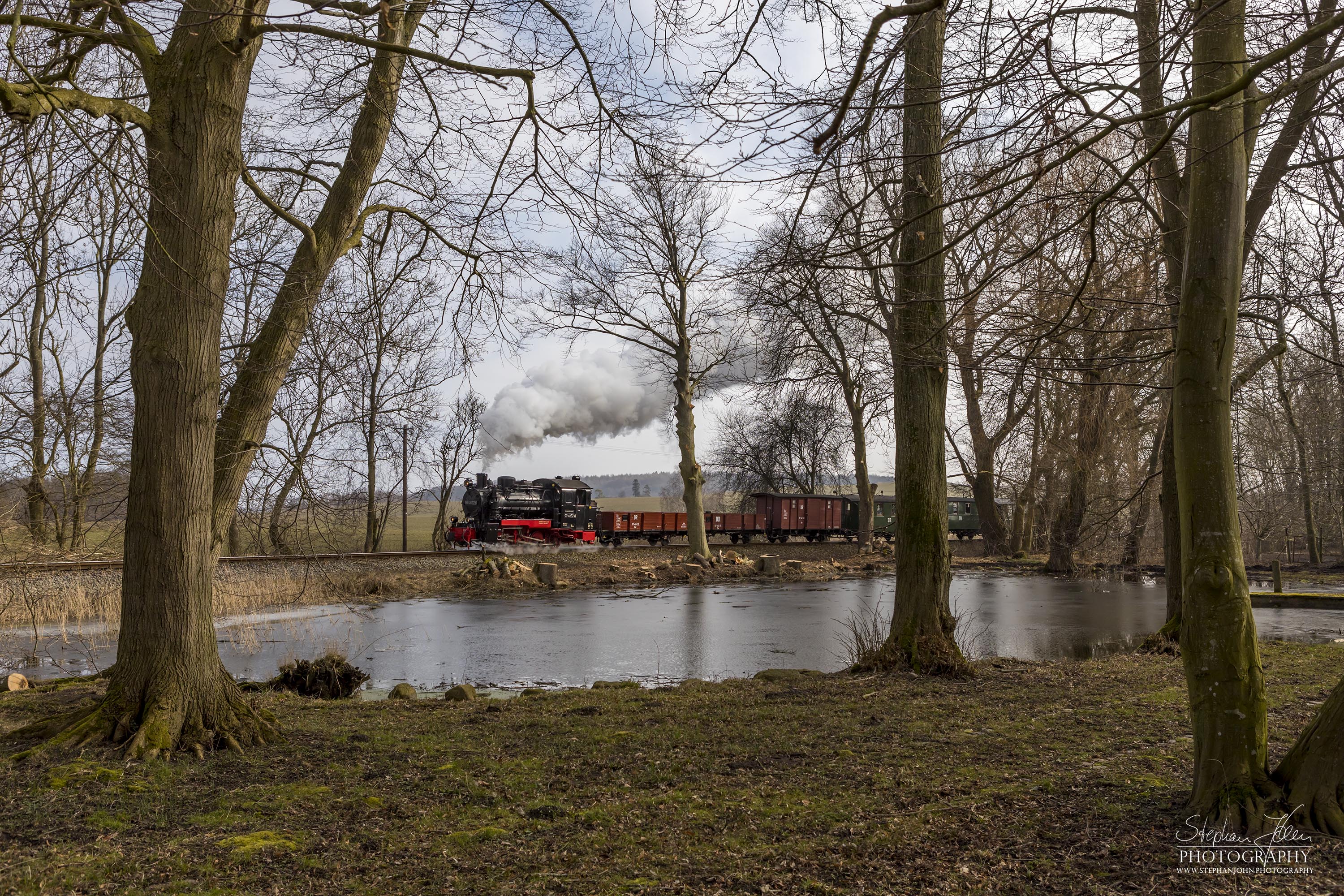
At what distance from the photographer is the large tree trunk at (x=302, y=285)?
6.25 metres

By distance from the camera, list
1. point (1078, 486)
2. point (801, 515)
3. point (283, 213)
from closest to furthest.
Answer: point (283, 213), point (1078, 486), point (801, 515)

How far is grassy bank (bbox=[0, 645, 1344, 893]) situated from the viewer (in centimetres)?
318

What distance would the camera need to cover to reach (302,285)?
6.47 metres

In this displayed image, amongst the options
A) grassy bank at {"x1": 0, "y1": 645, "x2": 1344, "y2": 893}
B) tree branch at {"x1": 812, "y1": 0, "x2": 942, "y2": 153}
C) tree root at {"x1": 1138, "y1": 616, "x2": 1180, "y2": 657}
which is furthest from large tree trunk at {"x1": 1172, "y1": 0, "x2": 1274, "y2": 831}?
tree root at {"x1": 1138, "y1": 616, "x2": 1180, "y2": 657}

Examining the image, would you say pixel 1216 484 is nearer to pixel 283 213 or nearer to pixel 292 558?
pixel 283 213

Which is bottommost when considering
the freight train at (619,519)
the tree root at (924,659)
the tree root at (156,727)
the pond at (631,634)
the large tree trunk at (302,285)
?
the pond at (631,634)

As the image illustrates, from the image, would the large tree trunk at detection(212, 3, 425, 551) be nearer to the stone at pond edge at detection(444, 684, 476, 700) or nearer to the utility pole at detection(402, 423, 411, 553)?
the stone at pond edge at detection(444, 684, 476, 700)

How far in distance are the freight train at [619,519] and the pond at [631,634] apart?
10.4 metres

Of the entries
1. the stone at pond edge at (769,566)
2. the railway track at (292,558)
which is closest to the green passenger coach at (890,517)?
the railway track at (292,558)

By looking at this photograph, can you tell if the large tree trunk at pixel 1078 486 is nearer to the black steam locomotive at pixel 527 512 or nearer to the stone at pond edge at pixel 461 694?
the stone at pond edge at pixel 461 694

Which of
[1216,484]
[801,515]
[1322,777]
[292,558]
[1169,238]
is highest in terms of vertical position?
[1169,238]

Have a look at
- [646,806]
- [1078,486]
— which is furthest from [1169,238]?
[1078,486]

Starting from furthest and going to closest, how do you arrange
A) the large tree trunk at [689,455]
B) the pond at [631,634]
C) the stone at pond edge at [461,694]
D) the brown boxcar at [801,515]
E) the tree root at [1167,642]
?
the brown boxcar at [801,515] → the large tree trunk at [689,455] → the pond at [631,634] → the tree root at [1167,642] → the stone at pond edge at [461,694]

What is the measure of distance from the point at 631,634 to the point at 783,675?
18.7 ft
